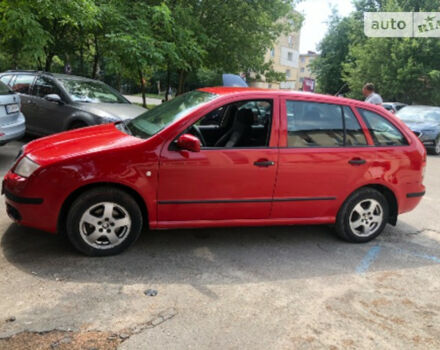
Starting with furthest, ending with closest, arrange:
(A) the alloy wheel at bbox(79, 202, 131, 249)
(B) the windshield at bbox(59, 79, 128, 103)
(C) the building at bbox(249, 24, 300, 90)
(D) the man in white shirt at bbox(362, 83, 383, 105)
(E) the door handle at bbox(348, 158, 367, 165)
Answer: (C) the building at bbox(249, 24, 300, 90) → (D) the man in white shirt at bbox(362, 83, 383, 105) → (B) the windshield at bbox(59, 79, 128, 103) → (E) the door handle at bbox(348, 158, 367, 165) → (A) the alloy wheel at bbox(79, 202, 131, 249)

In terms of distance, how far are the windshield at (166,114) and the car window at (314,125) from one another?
2.73ft

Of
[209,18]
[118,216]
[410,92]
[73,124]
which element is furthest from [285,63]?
[118,216]

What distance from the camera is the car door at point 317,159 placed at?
13.3ft

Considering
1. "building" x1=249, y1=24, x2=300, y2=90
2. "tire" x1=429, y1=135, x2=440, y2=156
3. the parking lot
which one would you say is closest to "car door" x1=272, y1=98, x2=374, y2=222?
the parking lot

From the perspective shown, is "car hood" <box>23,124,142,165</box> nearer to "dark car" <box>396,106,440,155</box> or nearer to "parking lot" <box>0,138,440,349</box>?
"parking lot" <box>0,138,440,349</box>

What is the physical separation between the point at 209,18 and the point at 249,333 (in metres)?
13.4

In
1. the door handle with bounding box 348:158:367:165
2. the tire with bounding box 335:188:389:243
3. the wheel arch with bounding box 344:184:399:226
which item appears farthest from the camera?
the wheel arch with bounding box 344:184:399:226

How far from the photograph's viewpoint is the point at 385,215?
4.54 m

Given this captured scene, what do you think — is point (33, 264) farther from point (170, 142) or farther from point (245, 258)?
point (245, 258)

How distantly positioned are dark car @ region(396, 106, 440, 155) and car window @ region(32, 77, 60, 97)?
10.3 metres

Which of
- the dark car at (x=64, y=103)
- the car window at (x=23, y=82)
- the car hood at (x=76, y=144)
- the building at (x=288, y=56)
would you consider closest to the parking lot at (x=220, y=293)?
the car hood at (x=76, y=144)

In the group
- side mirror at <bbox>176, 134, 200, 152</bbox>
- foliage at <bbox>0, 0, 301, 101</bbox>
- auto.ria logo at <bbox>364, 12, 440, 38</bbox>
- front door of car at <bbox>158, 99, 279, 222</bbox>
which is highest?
auto.ria logo at <bbox>364, 12, 440, 38</bbox>

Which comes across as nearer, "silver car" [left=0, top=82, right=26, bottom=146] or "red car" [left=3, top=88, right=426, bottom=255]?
"red car" [left=3, top=88, right=426, bottom=255]

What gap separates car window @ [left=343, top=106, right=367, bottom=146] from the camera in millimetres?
4312
